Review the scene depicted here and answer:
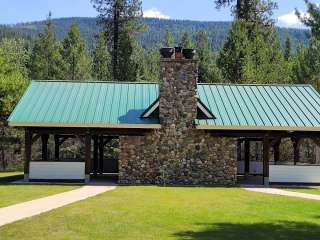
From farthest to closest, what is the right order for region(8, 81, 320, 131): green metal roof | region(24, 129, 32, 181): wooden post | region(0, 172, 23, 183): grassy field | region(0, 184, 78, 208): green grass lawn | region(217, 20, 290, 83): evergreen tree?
region(217, 20, 290, 83): evergreen tree < region(0, 172, 23, 183): grassy field < region(24, 129, 32, 181): wooden post < region(8, 81, 320, 131): green metal roof < region(0, 184, 78, 208): green grass lawn

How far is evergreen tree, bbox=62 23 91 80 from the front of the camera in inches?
1886

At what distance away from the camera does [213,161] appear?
68.8 ft

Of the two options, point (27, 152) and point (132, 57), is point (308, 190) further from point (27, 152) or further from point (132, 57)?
point (132, 57)

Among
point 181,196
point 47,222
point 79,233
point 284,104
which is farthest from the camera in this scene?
point 284,104

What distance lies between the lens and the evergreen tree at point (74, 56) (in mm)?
47906

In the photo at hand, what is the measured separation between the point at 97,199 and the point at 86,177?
5.82m

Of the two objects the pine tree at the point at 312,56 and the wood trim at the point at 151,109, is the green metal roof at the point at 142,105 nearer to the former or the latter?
the wood trim at the point at 151,109

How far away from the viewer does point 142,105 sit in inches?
876

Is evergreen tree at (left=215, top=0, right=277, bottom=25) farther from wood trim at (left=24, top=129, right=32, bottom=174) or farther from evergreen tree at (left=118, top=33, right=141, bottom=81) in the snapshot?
wood trim at (left=24, top=129, right=32, bottom=174)

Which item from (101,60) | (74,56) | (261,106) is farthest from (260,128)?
(101,60)

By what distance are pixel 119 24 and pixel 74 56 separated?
926 cm

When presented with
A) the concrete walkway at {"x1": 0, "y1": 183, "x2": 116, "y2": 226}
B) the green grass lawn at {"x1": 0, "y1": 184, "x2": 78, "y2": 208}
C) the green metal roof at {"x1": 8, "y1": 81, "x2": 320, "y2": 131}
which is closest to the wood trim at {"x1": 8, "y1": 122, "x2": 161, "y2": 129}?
the green metal roof at {"x1": 8, "y1": 81, "x2": 320, "y2": 131}

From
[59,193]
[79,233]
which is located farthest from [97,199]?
[79,233]

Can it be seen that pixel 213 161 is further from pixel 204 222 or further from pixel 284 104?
pixel 204 222
